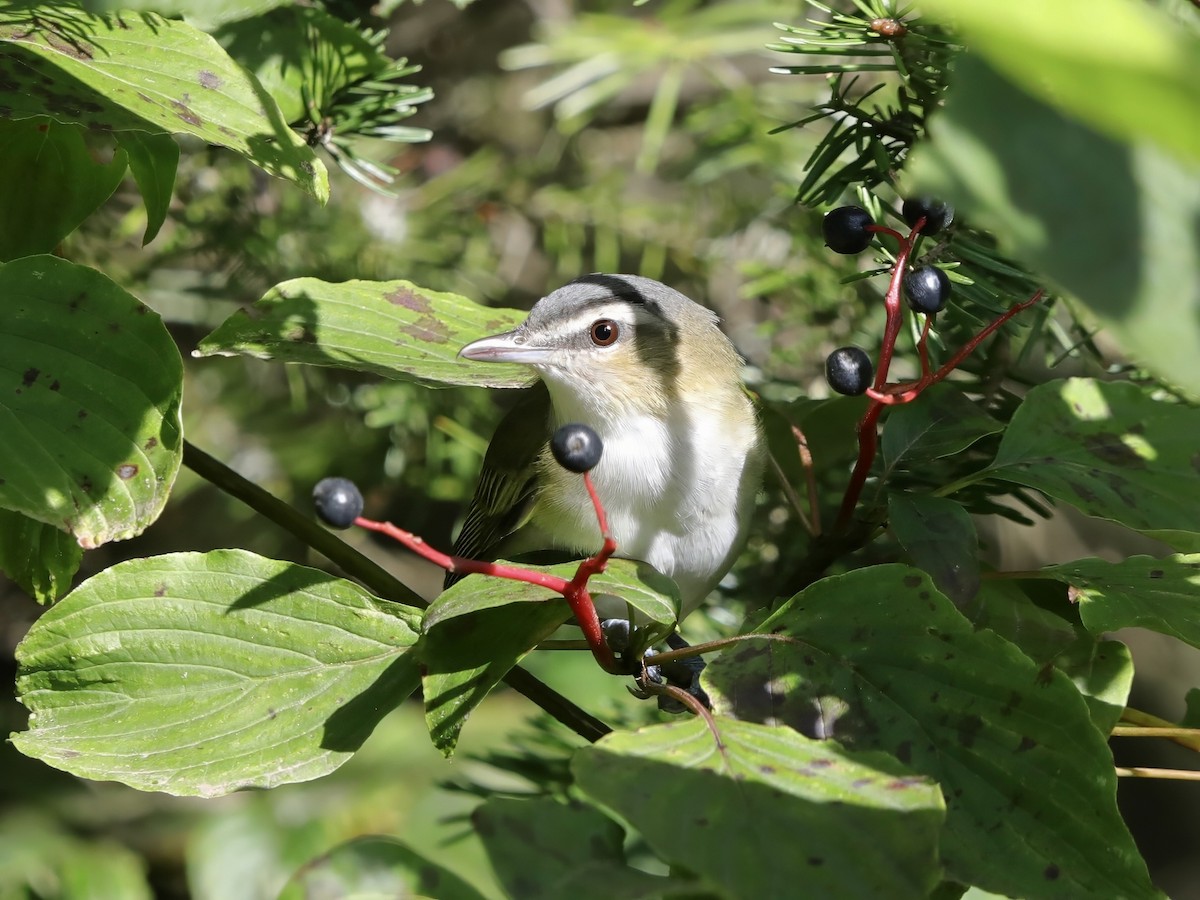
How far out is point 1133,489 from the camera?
1347 millimetres

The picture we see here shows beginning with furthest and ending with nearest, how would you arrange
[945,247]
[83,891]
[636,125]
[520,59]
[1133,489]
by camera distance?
[636,125] → [520,59] → [83,891] → [945,247] → [1133,489]

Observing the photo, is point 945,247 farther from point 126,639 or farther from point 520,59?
point 520,59

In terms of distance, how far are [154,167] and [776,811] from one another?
117 cm

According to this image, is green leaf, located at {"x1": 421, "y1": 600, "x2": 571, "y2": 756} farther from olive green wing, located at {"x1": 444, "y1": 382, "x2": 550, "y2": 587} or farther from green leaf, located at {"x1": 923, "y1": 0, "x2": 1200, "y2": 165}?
green leaf, located at {"x1": 923, "y1": 0, "x2": 1200, "y2": 165}

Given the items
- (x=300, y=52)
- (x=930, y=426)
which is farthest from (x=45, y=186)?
(x=930, y=426)

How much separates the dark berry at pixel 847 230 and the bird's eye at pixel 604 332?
0.83 metres

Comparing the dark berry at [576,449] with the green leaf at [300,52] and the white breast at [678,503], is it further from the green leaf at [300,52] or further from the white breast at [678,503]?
the green leaf at [300,52]

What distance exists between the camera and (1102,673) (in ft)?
4.28

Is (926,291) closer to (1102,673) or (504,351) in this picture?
(1102,673)

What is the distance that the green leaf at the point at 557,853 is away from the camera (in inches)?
36.7

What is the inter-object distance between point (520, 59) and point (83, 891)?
217 cm

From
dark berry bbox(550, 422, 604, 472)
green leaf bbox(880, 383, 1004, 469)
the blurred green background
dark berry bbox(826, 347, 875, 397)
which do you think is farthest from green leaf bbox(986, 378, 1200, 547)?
dark berry bbox(550, 422, 604, 472)

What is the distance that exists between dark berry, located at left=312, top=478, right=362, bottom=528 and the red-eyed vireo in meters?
0.66

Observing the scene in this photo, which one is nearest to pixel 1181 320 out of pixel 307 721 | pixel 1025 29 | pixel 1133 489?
pixel 1025 29
